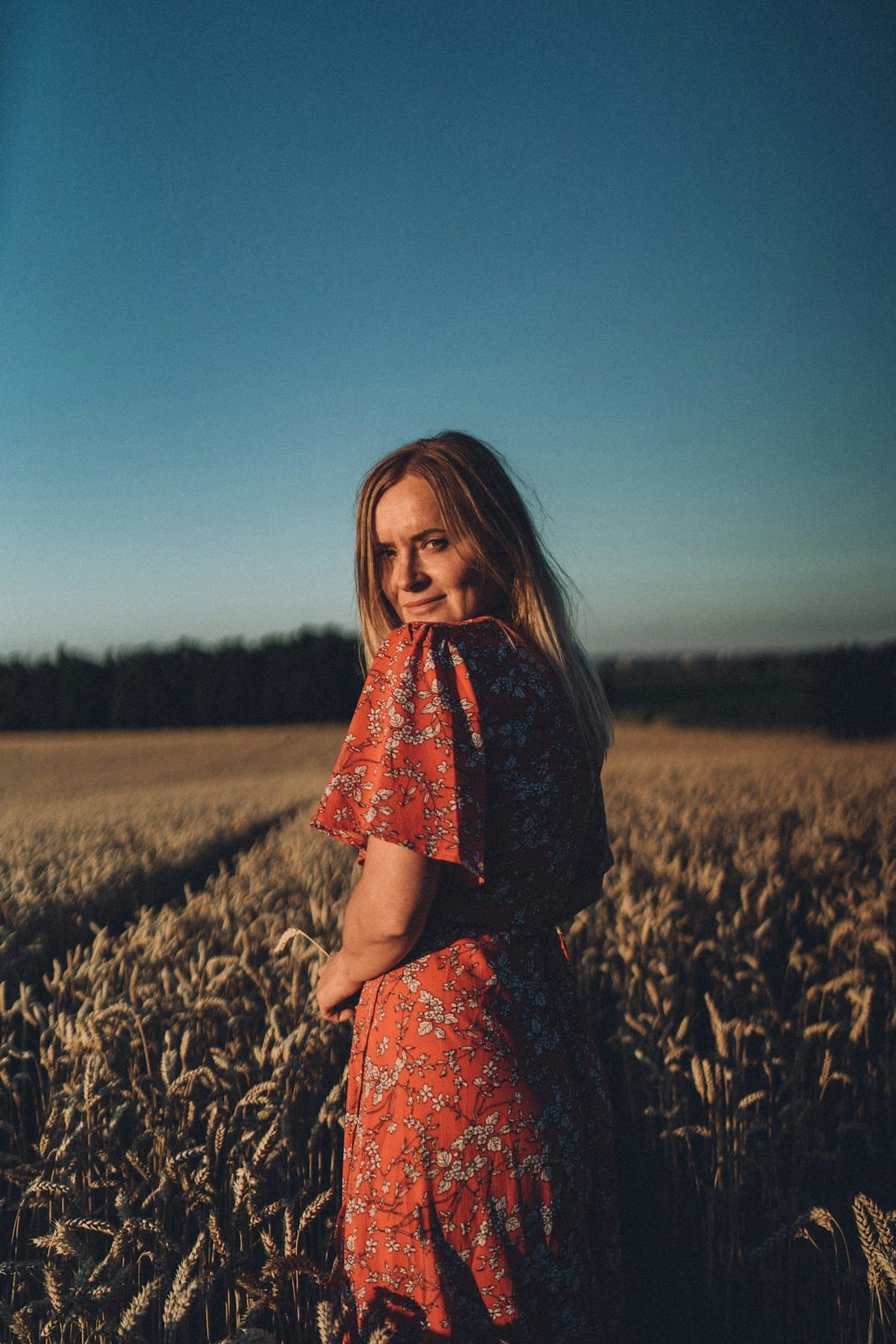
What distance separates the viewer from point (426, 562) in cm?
131

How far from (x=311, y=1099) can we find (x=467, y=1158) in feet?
5.19

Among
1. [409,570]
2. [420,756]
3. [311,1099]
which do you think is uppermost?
[409,570]

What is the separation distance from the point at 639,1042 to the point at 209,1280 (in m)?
1.68

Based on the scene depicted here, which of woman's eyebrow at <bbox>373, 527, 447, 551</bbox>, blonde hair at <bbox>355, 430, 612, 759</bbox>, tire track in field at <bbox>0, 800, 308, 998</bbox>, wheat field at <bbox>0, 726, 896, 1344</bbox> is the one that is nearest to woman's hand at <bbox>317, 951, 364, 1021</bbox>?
wheat field at <bbox>0, 726, 896, 1344</bbox>

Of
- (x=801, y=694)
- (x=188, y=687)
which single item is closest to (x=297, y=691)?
(x=188, y=687)

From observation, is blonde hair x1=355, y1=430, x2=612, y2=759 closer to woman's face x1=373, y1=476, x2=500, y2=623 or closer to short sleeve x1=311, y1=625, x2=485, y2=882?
woman's face x1=373, y1=476, x2=500, y2=623

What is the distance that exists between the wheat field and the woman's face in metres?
1.12

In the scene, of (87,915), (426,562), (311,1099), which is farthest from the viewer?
(87,915)

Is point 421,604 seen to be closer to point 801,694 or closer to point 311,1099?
point 311,1099

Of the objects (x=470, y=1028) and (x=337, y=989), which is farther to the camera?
(x=337, y=989)

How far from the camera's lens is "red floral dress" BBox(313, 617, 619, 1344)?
1.11 meters

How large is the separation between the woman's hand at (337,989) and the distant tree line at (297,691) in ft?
2.73

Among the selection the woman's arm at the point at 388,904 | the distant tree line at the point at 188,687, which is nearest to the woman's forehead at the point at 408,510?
the woman's arm at the point at 388,904

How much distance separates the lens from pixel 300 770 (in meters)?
19.6
